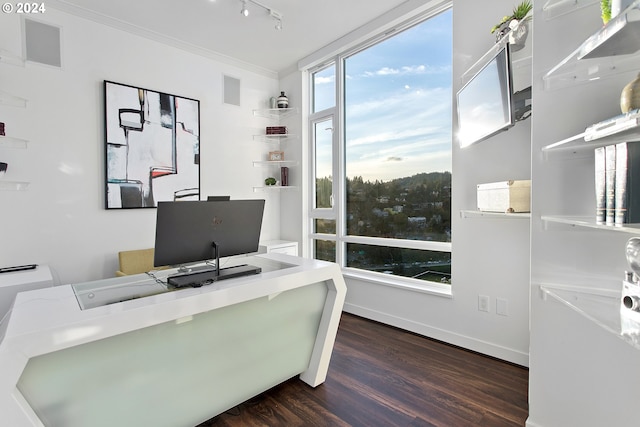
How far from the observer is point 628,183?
3.88ft

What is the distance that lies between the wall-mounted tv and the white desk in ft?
4.84

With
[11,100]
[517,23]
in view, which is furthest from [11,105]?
[517,23]

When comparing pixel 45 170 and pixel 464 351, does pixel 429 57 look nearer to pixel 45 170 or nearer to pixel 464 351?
pixel 464 351

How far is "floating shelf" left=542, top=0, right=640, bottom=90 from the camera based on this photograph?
3.74 feet

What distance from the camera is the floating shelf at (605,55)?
114cm

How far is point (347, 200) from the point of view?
3.99m

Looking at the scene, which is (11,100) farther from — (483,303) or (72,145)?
(483,303)

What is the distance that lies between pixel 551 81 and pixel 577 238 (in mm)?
818

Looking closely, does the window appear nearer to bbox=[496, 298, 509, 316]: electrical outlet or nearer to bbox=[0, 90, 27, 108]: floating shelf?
bbox=[496, 298, 509, 316]: electrical outlet

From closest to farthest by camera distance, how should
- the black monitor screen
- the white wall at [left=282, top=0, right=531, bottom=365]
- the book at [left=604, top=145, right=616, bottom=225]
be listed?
the book at [left=604, top=145, right=616, bottom=225] < the black monitor screen < the white wall at [left=282, top=0, right=531, bottom=365]

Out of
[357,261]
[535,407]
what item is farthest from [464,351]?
[357,261]

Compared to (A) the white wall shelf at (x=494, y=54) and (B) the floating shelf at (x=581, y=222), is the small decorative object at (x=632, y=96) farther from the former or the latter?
(A) the white wall shelf at (x=494, y=54)

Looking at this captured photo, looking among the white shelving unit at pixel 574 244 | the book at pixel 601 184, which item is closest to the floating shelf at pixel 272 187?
the white shelving unit at pixel 574 244

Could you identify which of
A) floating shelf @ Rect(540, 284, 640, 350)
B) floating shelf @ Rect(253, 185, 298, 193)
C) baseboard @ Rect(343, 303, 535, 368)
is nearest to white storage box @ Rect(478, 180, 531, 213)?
floating shelf @ Rect(540, 284, 640, 350)
